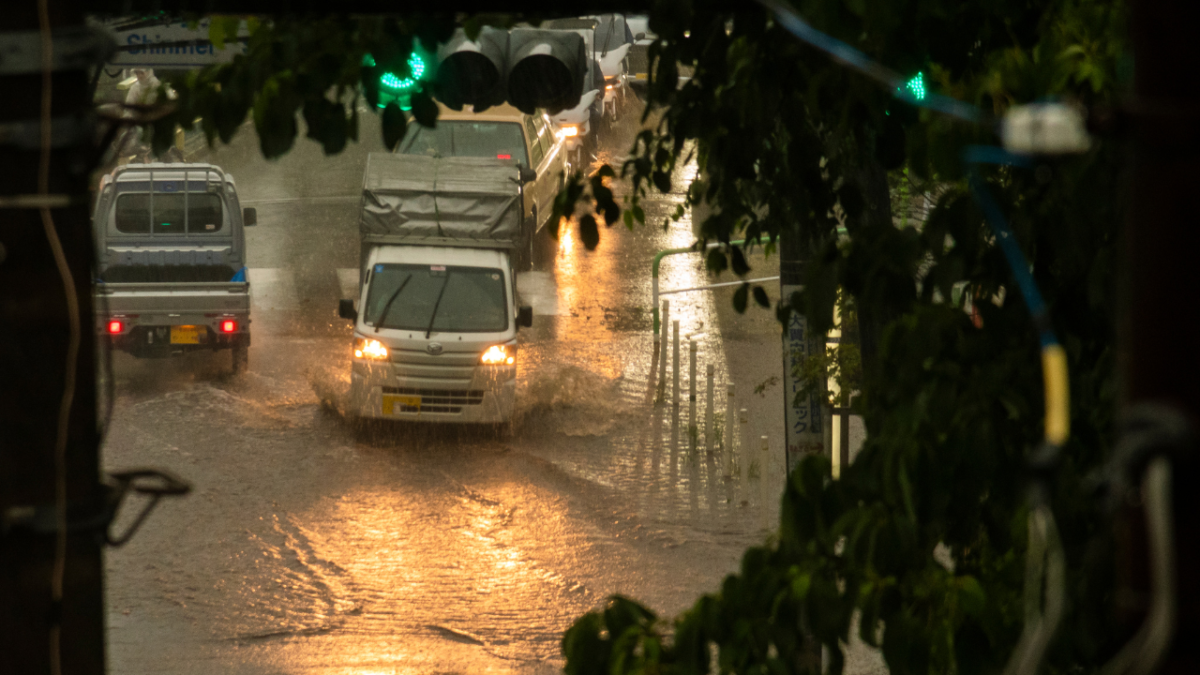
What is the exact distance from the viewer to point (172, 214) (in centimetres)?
1706

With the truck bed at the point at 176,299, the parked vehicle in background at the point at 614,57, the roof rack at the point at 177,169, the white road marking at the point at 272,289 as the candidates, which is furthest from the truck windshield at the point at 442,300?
the parked vehicle in background at the point at 614,57

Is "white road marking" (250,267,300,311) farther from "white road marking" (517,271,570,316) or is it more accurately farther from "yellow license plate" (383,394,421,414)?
"yellow license plate" (383,394,421,414)

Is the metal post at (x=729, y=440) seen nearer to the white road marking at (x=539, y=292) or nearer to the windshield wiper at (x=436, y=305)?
the windshield wiper at (x=436, y=305)

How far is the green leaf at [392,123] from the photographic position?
3729 millimetres

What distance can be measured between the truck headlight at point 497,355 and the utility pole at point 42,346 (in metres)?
11.5

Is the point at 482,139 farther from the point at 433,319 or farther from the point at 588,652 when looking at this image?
the point at 588,652

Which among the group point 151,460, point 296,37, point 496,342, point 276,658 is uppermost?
point 296,37

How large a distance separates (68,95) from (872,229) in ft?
5.68

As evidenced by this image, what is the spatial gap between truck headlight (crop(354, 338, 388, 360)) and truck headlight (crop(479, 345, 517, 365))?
3.45ft

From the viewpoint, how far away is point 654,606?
10.3 metres

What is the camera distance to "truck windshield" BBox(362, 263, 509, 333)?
14.1 m

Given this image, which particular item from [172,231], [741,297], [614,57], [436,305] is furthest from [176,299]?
[614,57]

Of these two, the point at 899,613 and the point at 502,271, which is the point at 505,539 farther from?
the point at 899,613

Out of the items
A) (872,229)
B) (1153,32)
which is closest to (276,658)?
(872,229)
